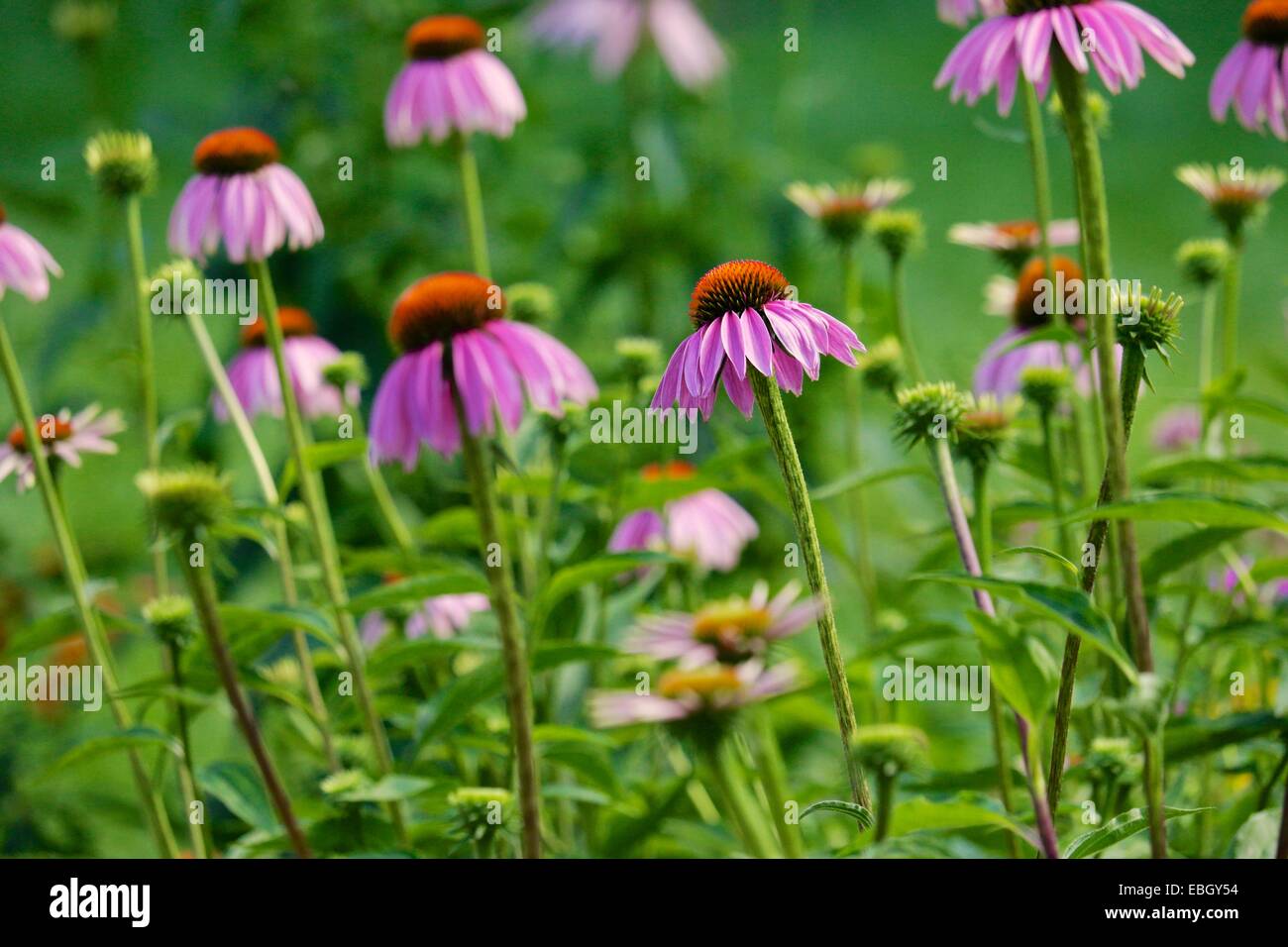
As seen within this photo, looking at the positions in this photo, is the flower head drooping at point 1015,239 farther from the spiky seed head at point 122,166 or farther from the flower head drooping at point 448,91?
the spiky seed head at point 122,166

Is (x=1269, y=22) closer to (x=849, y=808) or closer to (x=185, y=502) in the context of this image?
(x=849, y=808)

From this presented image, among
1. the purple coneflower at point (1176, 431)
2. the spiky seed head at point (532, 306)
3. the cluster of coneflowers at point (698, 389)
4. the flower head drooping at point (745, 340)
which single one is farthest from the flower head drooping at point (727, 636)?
the purple coneflower at point (1176, 431)

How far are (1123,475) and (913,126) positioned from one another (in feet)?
9.28

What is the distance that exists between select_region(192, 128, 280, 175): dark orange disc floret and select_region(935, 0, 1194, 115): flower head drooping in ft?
1.56

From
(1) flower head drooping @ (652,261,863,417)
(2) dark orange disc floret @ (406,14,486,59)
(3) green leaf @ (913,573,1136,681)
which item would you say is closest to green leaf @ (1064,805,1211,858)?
(3) green leaf @ (913,573,1136,681)

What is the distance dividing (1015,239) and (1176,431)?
1.52 ft

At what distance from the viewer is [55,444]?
0.90 m

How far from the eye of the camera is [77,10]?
1.55 m

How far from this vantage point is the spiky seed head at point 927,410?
0.68 meters

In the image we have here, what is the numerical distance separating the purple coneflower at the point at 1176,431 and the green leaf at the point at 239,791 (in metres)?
0.99

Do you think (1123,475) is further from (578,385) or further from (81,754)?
(81,754)

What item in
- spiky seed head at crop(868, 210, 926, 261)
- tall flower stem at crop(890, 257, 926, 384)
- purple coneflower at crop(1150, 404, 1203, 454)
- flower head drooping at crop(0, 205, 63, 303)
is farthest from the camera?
purple coneflower at crop(1150, 404, 1203, 454)

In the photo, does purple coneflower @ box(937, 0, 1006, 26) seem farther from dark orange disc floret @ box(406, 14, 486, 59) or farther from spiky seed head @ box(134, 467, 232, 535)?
spiky seed head @ box(134, 467, 232, 535)

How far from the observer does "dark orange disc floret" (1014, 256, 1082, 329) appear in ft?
3.06
